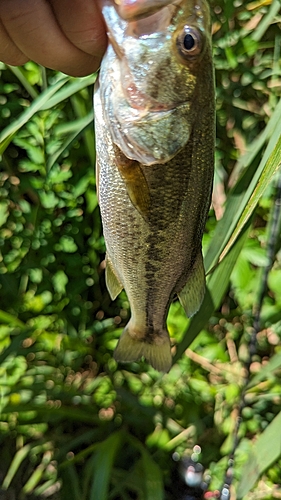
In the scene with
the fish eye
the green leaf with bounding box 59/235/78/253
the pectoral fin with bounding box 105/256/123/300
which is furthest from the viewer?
the green leaf with bounding box 59/235/78/253

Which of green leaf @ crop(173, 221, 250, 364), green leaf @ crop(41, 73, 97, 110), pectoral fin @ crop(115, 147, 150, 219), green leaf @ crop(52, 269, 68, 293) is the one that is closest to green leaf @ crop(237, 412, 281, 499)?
green leaf @ crop(173, 221, 250, 364)

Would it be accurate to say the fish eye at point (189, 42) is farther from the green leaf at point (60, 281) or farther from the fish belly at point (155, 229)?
the green leaf at point (60, 281)

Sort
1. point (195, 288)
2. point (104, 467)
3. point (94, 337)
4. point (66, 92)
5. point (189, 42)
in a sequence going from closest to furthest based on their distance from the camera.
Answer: point (189, 42)
point (195, 288)
point (66, 92)
point (104, 467)
point (94, 337)

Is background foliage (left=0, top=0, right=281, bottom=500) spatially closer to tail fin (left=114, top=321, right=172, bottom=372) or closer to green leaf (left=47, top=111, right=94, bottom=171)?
green leaf (left=47, top=111, right=94, bottom=171)

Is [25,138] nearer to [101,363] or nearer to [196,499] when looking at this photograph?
[101,363]

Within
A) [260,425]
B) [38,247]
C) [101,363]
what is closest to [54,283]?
[38,247]

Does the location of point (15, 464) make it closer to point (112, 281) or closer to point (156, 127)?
point (112, 281)

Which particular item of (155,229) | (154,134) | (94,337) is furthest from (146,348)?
(94,337)
